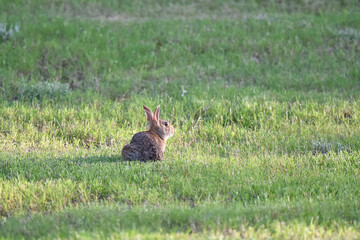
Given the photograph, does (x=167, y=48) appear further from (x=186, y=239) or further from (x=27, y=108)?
(x=186, y=239)

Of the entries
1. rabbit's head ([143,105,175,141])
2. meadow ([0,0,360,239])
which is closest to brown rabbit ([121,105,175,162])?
rabbit's head ([143,105,175,141])

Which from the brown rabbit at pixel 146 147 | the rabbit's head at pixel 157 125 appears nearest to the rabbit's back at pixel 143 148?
the brown rabbit at pixel 146 147

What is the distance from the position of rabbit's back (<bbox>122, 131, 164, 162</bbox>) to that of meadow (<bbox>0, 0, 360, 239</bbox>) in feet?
0.86

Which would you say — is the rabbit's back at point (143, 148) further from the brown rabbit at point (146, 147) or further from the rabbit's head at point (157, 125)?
the rabbit's head at point (157, 125)

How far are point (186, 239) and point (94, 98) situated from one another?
6.72 metres

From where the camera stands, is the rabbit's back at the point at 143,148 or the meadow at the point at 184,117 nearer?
the meadow at the point at 184,117

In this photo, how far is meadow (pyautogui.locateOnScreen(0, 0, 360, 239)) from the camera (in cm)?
549

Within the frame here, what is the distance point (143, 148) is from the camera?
7.32m

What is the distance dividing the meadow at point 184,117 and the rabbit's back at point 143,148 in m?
0.26

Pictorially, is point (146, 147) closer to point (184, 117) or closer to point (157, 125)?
point (157, 125)

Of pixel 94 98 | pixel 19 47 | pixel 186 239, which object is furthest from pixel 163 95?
pixel 186 239

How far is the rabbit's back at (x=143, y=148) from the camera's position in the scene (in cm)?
727

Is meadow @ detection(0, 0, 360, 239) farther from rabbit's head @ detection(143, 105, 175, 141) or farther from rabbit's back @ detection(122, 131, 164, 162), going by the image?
rabbit's head @ detection(143, 105, 175, 141)

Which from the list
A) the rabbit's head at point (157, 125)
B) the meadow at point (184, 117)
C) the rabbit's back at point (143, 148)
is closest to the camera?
the meadow at point (184, 117)
